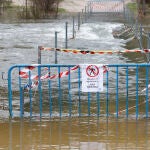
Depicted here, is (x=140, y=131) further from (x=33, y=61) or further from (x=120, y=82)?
(x=33, y=61)

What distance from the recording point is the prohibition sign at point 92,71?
9.73 m

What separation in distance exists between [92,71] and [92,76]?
0.30 feet

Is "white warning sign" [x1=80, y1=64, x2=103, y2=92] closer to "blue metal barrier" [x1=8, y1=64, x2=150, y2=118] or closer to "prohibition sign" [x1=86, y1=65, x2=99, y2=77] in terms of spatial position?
"prohibition sign" [x1=86, y1=65, x2=99, y2=77]

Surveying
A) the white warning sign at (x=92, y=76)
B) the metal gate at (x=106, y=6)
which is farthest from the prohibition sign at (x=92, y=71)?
the metal gate at (x=106, y=6)

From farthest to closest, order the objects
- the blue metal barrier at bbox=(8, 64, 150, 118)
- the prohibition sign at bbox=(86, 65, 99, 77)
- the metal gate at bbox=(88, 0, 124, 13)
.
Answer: the metal gate at bbox=(88, 0, 124, 13) < the blue metal barrier at bbox=(8, 64, 150, 118) < the prohibition sign at bbox=(86, 65, 99, 77)

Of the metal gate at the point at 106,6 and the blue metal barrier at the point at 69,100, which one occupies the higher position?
the metal gate at the point at 106,6

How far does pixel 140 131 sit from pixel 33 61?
35.5ft

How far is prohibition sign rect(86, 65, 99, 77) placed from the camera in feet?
31.9

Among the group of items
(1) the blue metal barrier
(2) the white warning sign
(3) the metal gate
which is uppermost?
(3) the metal gate

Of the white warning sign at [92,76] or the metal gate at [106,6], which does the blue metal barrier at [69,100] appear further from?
the metal gate at [106,6]

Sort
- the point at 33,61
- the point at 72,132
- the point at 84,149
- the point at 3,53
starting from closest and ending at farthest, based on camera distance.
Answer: the point at 84,149 → the point at 72,132 → the point at 33,61 → the point at 3,53

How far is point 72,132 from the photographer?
9.24 metres

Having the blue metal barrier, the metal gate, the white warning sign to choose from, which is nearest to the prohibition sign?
the white warning sign

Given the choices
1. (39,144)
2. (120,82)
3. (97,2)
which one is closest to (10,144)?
(39,144)
